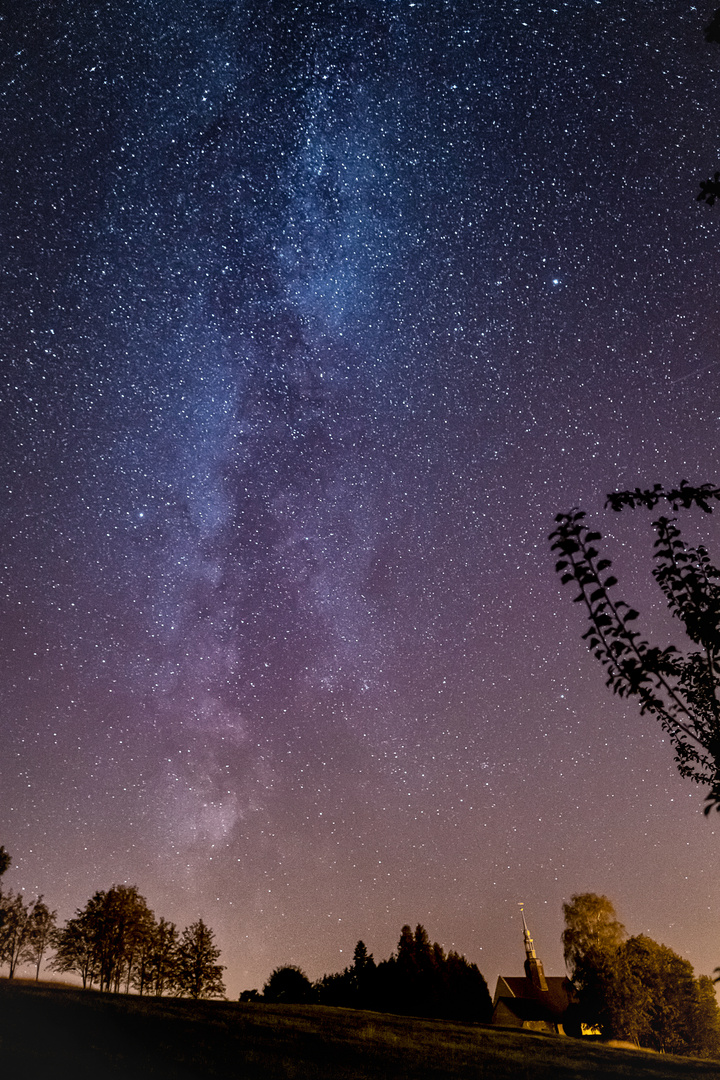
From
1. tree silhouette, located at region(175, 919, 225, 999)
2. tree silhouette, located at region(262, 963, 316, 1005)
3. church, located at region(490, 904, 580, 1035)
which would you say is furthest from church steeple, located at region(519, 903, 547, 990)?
tree silhouette, located at region(175, 919, 225, 999)

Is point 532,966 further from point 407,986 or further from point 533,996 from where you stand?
point 407,986

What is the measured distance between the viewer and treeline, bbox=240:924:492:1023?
5938 cm

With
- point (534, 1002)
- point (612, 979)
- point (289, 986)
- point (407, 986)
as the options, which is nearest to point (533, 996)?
point (534, 1002)

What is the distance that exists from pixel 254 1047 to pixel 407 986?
46687 millimetres

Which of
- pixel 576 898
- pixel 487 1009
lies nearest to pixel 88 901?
pixel 576 898

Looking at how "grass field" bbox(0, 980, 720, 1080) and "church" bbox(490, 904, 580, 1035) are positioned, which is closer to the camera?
"grass field" bbox(0, 980, 720, 1080)

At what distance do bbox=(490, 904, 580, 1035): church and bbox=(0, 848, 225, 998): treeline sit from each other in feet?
86.3

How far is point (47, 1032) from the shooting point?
21406 mm

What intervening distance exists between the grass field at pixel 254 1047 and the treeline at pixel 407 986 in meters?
28.5

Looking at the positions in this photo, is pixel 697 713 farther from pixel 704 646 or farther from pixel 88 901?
pixel 88 901

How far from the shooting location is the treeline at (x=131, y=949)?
142 feet

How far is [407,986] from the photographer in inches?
2388

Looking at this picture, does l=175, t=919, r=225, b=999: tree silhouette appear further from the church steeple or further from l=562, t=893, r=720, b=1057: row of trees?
the church steeple

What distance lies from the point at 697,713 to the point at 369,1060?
87.7ft
